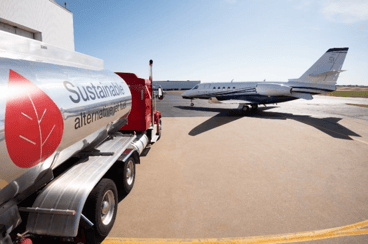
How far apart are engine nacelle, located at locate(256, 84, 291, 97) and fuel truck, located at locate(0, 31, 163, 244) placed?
64.8 feet

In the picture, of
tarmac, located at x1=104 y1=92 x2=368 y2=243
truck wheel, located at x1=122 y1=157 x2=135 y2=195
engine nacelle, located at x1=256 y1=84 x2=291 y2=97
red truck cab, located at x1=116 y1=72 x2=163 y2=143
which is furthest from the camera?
engine nacelle, located at x1=256 y1=84 x2=291 y2=97

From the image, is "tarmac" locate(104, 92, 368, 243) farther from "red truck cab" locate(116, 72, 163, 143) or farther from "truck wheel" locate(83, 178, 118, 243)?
"red truck cab" locate(116, 72, 163, 143)

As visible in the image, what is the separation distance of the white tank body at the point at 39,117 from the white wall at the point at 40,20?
562 inches

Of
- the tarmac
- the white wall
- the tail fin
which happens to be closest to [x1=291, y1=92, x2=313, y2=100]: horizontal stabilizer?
the tail fin

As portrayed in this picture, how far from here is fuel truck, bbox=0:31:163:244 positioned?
245 cm

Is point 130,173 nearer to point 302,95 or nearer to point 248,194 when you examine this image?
point 248,194

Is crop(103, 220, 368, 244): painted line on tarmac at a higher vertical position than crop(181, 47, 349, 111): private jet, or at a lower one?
lower

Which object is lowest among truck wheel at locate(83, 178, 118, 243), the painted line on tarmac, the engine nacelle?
the painted line on tarmac

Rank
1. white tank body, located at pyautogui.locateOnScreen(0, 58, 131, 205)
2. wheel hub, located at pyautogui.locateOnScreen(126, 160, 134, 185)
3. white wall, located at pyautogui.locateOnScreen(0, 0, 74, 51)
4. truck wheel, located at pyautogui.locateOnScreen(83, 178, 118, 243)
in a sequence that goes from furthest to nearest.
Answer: white wall, located at pyautogui.locateOnScreen(0, 0, 74, 51) → wheel hub, located at pyautogui.locateOnScreen(126, 160, 134, 185) → truck wheel, located at pyautogui.locateOnScreen(83, 178, 118, 243) → white tank body, located at pyautogui.locateOnScreen(0, 58, 131, 205)

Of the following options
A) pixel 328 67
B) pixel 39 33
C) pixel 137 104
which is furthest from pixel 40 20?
pixel 328 67

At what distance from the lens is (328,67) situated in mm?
19609

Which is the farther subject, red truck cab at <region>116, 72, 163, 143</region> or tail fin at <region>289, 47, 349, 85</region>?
tail fin at <region>289, 47, 349, 85</region>

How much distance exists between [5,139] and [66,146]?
3.89ft

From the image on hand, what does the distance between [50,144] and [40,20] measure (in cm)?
1820
